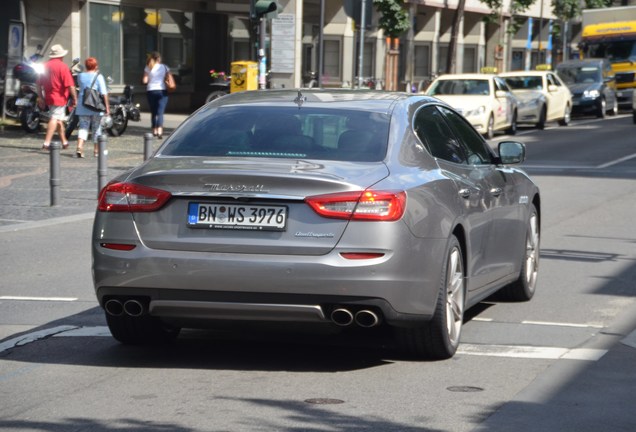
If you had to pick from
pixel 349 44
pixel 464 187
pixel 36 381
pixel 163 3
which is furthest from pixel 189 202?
pixel 349 44

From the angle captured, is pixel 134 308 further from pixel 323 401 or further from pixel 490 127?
pixel 490 127

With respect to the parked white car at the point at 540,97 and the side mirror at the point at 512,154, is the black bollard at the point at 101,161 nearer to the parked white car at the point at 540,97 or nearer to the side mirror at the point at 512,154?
the side mirror at the point at 512,154

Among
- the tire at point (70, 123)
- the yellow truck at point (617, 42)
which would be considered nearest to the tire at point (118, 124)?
the tire at point (70, 123)

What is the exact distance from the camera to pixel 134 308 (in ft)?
23.8

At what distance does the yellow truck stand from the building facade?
7223 mm

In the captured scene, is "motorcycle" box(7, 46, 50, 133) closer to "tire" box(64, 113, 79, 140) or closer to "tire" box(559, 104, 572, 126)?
"tire" box(64, 113, 79, 140)

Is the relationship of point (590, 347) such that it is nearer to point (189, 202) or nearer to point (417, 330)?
point (417, 330)

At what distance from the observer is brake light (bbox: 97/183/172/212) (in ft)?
23.4

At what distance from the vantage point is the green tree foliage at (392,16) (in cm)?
4228

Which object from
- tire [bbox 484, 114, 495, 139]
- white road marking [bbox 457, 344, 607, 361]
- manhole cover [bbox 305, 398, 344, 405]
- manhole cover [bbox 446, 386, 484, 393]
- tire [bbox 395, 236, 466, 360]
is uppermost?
tire [bbox 395, 236, 466, 360]

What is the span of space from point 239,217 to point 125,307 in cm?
85

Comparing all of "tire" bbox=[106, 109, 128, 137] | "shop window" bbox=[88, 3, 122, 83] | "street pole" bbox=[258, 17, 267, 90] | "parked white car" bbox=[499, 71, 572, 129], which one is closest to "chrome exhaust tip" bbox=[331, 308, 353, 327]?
"street pole" bbox=[258, 17, 267, 90]

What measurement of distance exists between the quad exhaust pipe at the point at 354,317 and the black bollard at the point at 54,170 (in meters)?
9.73

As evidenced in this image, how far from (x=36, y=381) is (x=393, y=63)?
152 feet
